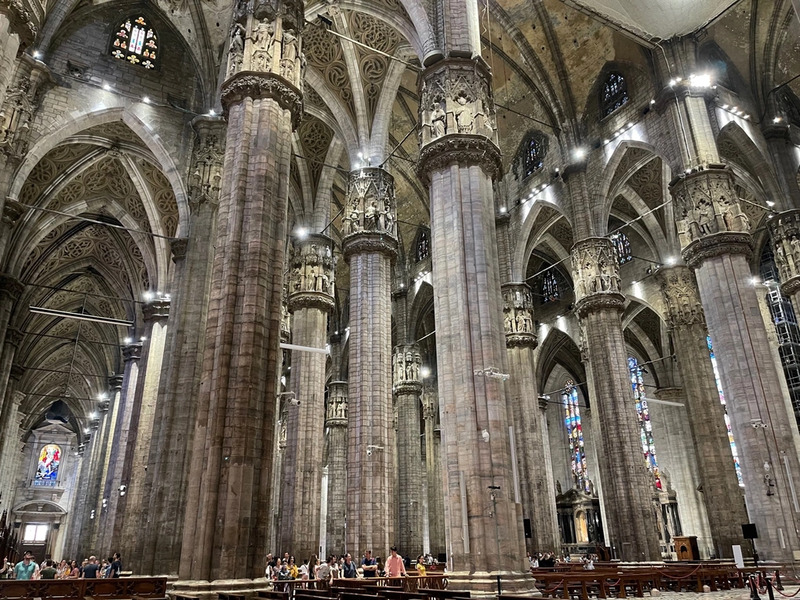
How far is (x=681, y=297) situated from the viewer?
24.2 meters

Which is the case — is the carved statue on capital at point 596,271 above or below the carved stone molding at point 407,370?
above

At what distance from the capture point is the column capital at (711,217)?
58.3 feet

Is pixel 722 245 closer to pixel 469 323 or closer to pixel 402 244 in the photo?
pixel 469 323

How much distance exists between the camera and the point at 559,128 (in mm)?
24547

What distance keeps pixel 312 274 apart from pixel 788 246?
Result: 16.8 metres

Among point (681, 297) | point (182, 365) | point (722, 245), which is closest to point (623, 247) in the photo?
point (681, 297)

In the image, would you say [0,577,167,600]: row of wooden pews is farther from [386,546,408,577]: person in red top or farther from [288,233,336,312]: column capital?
[288,233,336,312]: column capital

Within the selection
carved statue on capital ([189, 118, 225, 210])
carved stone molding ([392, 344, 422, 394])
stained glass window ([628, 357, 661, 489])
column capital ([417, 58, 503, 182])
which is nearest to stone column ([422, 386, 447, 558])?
Answer: carved stone molding ([392, 344, 422, 394])

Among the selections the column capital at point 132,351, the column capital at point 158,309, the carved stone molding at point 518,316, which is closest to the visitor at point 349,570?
the carved stone molding at point 518,316

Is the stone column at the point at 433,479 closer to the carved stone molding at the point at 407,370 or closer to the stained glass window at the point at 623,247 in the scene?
the carved stone molding at the point at 407,370

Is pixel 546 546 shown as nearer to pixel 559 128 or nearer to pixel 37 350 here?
pixel 559 128

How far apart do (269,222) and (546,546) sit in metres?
17.3

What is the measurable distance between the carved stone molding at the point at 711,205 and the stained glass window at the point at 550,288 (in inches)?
637

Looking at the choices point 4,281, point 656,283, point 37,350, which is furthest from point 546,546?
→ point 37,350
